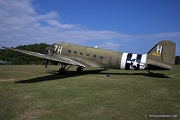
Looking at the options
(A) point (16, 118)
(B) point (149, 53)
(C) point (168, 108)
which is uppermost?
(B) point (149, 53)

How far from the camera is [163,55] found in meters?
19.3

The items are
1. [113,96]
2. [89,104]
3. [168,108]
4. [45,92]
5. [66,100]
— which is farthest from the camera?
[45,92]

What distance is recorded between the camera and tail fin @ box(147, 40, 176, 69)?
61.7 feet

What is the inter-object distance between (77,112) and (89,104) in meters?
1.29

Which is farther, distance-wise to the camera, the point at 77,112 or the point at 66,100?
the point at 66,100

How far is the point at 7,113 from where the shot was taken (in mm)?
7848

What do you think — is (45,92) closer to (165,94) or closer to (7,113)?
(7,113)

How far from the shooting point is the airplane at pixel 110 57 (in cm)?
1909

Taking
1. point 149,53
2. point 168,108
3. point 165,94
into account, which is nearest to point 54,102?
point 168,108

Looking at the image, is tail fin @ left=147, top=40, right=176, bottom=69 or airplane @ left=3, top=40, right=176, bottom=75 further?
airplane @ left=3, top=40, right=176, bottom=75

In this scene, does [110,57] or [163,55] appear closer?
[163,55]

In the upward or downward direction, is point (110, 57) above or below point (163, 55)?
below

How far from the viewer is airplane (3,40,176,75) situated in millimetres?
19091

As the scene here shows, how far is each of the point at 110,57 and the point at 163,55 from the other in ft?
19.4
